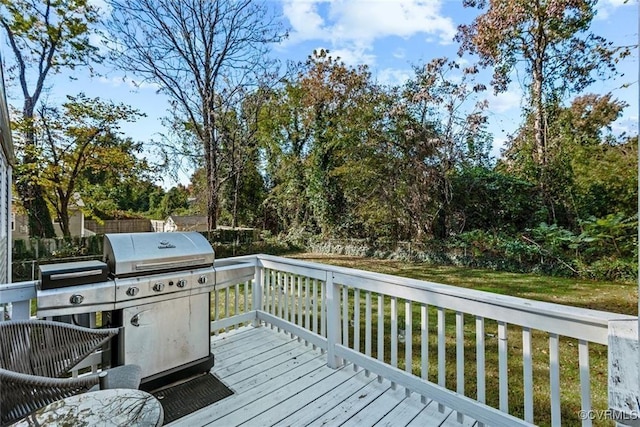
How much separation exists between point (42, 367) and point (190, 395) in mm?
923

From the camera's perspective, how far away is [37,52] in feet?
23.5

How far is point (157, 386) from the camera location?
2186 millimetres

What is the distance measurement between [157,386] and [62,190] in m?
7.51

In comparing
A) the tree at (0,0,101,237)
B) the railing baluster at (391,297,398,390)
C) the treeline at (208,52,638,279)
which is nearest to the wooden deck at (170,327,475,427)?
the railing baluster at (391,297,398,390)

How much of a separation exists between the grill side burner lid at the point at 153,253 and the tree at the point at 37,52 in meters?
6.84

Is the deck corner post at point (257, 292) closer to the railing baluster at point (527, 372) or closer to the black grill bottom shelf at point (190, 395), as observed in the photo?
the black grill bottom shelf at point (190, 395)

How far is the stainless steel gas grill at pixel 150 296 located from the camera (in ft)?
6.17

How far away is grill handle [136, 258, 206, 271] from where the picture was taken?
6.97 feet

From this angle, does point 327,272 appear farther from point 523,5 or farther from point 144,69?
point 144,69

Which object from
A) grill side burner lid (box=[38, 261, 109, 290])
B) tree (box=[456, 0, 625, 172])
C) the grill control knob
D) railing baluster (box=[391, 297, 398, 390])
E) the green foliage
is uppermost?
tree (box=[456, 0, 625, 172])

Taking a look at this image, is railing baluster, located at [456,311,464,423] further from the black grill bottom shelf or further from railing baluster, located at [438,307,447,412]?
the black grill bottom shelf

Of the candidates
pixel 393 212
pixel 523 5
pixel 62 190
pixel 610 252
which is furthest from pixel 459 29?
pixel 62 190

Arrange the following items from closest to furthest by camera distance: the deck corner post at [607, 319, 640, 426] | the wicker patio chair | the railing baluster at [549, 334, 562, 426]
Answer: the deck corner post at [607, 319, 640, 426]
the wicker patio chair
the railing baluster at [549, 334, 562, 426]

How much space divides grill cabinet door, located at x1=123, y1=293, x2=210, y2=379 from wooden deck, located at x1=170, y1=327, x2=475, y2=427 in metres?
0.32
